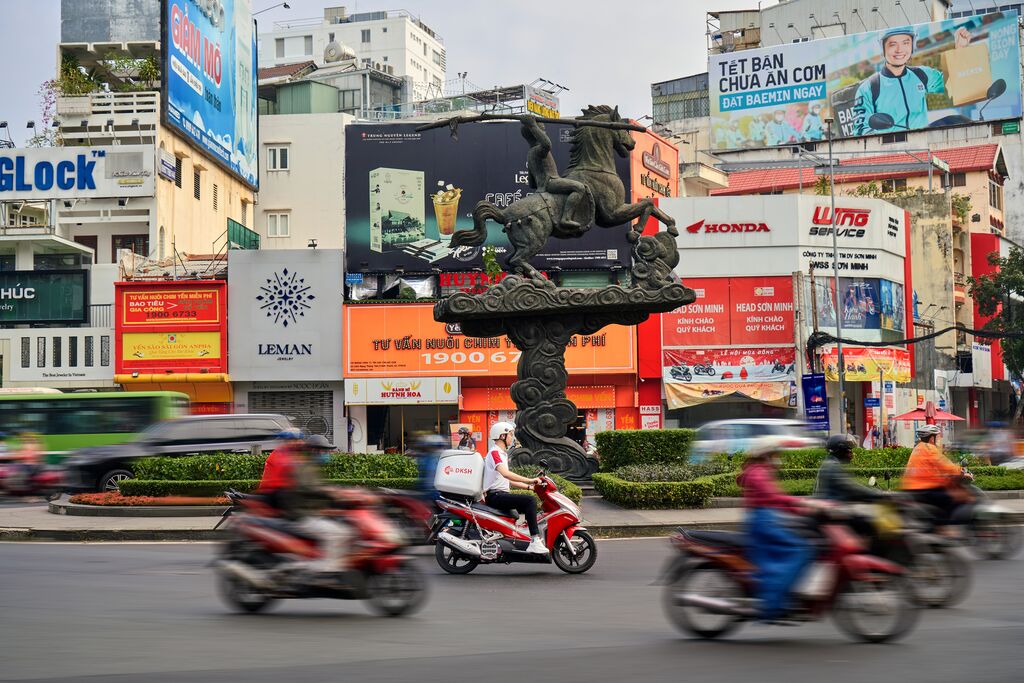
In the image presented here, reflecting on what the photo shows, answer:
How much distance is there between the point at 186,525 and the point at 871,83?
66.0 meters

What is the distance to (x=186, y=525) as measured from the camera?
62.7 ft

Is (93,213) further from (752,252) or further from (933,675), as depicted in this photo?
(933,675)

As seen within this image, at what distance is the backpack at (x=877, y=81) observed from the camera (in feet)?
248

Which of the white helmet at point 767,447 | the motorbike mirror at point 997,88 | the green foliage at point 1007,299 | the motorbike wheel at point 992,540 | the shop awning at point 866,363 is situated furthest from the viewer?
the motorbike mirror at point 997,88

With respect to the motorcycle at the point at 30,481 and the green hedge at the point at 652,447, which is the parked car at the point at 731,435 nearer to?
the green hedge at the point at 652,447

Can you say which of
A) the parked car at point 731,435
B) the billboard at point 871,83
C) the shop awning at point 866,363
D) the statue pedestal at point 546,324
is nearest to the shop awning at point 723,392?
the shop awning at point 866,363

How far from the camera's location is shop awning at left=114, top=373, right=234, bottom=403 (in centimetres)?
4612

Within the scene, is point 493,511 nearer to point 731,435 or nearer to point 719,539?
point 719,539

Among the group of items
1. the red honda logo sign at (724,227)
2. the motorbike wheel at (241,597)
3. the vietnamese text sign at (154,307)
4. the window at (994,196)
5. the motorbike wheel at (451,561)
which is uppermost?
the window at (994,196)

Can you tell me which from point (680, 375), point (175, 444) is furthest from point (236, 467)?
point (680, 375)

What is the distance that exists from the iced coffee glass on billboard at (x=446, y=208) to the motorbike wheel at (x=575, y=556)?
38.2 m

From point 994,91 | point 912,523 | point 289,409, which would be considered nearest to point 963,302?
point 994,91

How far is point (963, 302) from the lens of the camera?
63375 mm

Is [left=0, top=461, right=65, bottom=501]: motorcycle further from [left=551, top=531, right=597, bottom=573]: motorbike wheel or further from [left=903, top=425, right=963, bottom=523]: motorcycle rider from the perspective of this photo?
[left=903, top=425, right=963, bottom=523]: motorcycle rider
